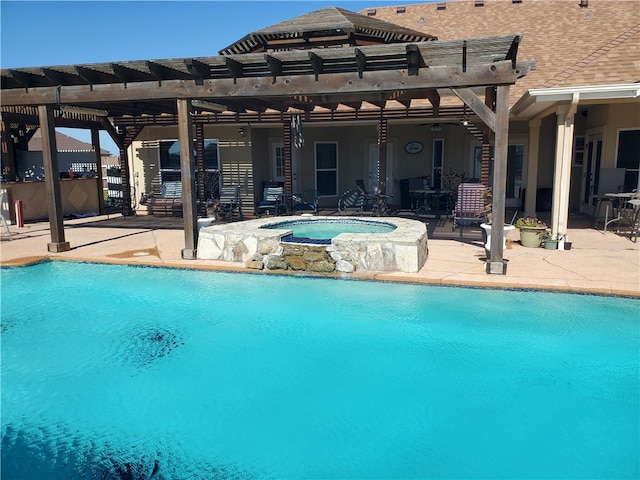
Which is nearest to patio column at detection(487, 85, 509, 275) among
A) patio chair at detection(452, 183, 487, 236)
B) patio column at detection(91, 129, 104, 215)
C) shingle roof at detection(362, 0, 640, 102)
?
patio chair at detection(452, 183, 487, 236)

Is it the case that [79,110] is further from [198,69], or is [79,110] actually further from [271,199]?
[271,199]

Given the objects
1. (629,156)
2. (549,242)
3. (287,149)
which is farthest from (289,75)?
(629,156)

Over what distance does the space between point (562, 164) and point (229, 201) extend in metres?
8.45

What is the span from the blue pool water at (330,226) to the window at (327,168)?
5.33m

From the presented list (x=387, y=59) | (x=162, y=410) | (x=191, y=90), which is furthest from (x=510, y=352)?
(x=191, y=90)

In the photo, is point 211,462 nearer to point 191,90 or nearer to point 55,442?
point 55,442

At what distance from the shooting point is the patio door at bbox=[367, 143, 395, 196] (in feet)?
47.3

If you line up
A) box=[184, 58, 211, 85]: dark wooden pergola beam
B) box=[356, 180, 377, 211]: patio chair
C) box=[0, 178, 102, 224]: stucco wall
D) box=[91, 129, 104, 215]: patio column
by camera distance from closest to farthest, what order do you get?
box=[184, 58, 211, 85]: dark wooden pergola beam
box=[0, 178, 102, 224]: stucco wall
box=[356, 180, 377, 211]: patio chair
box=[91, 129, 104, 215]: patio column

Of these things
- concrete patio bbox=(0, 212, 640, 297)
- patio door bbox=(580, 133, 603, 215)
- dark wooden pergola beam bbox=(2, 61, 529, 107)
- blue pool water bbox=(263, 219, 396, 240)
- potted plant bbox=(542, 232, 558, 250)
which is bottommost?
concrete patio bbox=(0, 212, 640, 297)

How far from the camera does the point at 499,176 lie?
20.3ft

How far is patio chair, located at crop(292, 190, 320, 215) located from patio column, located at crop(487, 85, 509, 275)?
21.7 feet

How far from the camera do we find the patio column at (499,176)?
20.0ft

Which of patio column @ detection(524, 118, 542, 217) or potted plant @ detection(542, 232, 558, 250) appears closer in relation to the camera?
potted plant @ detection(542, 232, 558, 250)

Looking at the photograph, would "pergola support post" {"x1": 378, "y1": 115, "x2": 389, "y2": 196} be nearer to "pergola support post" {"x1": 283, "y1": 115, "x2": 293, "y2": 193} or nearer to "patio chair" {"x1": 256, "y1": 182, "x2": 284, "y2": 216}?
"pergola support post" {"x1": 283, "y1": 115, "x2": 293, "y2": 193}
